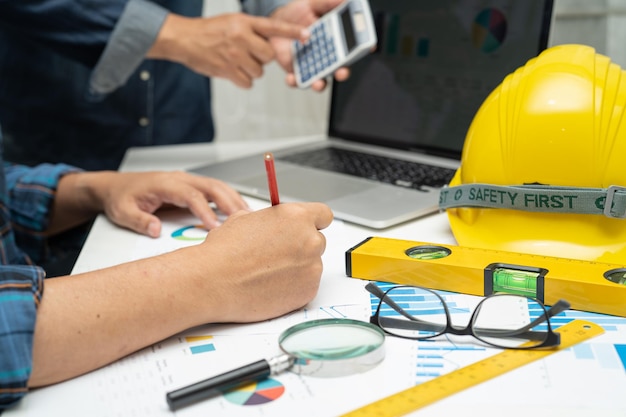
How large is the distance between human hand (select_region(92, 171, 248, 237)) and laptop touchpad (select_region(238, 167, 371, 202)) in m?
0.12

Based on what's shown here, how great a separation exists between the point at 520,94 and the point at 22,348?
0.60 meters

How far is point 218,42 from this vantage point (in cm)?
132

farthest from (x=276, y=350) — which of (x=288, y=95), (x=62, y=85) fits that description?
(x=288, y=95)

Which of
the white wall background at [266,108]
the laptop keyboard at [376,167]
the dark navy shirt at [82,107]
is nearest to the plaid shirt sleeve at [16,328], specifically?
the laptop keyboard at [376,167]

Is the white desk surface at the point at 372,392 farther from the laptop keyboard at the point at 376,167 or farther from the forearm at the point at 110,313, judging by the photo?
the laptop keyboard at the point at 376,167

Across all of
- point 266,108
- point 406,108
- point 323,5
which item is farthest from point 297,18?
point 266,108

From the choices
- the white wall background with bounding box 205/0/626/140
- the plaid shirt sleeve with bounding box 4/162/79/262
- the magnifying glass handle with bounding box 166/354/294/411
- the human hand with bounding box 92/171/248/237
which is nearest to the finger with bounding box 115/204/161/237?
the human hand with bounding box 92/171/248/237

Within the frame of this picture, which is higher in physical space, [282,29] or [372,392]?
[282,29]

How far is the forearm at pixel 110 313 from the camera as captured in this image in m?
0.59

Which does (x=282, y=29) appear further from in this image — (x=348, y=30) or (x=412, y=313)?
(x=412, y=313)

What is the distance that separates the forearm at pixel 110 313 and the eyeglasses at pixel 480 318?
175mm

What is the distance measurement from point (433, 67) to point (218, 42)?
0.41m

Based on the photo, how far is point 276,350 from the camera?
624 millimetres

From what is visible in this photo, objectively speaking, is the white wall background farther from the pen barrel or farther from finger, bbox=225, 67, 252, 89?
the pen barrel
